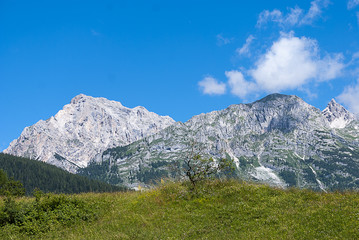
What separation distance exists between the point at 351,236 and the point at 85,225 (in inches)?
647

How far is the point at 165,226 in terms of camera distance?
58.7 ft

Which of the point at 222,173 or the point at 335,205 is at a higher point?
the point at 222,173

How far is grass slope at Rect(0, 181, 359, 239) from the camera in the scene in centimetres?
1512

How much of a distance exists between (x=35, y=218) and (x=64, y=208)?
2032 millimetres

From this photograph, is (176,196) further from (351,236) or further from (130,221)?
(351,236)

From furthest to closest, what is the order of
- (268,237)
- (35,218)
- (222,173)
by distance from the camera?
(222,173)
(35,218)
(268,237)

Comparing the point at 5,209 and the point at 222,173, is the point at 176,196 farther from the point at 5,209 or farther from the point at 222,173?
the point at 5,209

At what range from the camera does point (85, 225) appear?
19891mm

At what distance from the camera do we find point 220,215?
18516 mm

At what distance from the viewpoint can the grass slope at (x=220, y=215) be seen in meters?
15.1

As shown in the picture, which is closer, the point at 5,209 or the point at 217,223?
the point at 217,223

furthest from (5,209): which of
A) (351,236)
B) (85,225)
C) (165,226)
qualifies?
(351,236)

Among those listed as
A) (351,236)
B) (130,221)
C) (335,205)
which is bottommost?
(351,236)

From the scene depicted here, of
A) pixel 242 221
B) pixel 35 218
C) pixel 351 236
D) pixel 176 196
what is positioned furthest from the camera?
pixel 176 196
